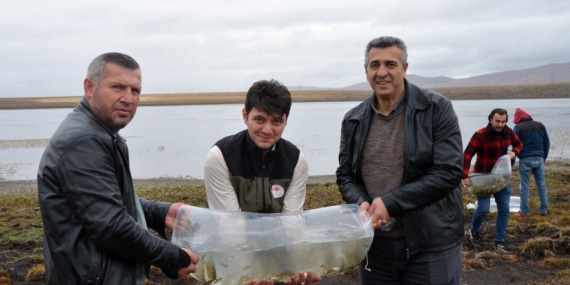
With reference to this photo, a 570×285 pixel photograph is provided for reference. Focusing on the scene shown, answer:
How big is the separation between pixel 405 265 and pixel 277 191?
1.02 metres

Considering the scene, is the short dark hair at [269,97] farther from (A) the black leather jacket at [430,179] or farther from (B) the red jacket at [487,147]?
(B) the red jacket at [487,147]

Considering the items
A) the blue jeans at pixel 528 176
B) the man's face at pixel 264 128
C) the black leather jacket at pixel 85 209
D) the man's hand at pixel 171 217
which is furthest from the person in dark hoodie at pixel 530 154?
the black leather jacket at pixel 85 209

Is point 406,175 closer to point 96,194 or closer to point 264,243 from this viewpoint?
point 264,243

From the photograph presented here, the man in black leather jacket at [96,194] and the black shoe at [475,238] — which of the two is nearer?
the man in black leather jacket at [96,194]

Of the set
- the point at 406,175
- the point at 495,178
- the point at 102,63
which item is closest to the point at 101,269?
the point at 102,63

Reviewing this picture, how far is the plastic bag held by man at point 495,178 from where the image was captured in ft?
23.1

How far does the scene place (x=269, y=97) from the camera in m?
3.06

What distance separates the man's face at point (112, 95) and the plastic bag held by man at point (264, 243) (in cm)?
91

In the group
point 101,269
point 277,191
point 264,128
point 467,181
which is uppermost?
point 264,128

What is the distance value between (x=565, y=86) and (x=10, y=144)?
118 metres

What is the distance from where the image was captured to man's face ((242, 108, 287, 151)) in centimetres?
306

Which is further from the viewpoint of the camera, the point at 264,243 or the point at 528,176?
the point at 528,176

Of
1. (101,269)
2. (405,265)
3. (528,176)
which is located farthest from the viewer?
(528,176)

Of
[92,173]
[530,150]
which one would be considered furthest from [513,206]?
[92,173]
